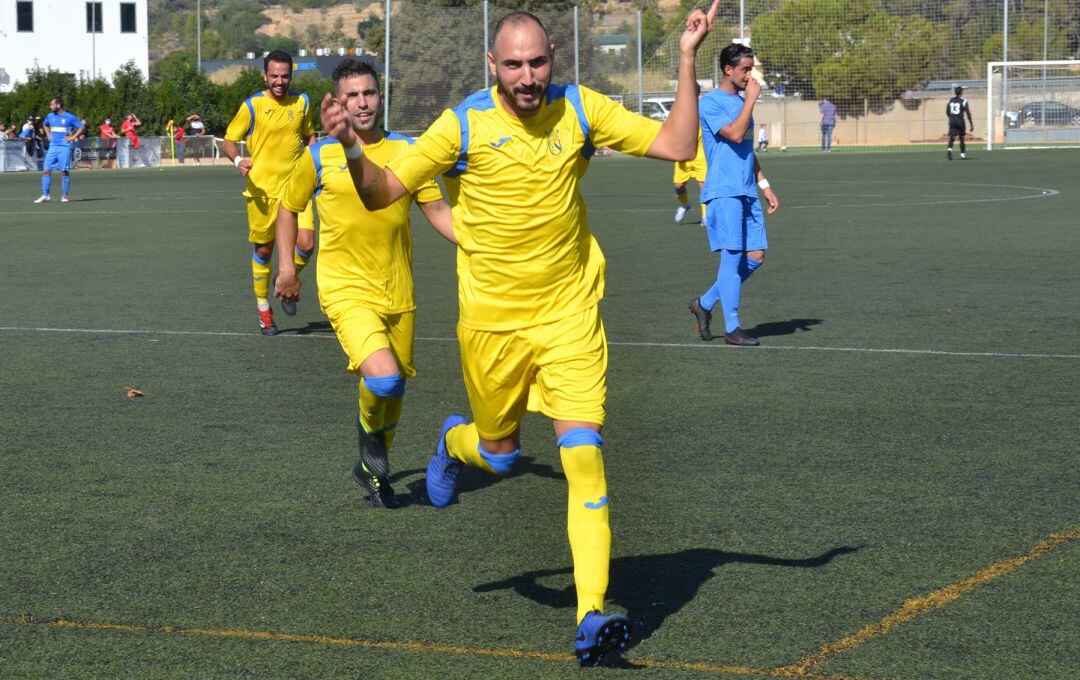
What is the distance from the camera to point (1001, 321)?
41.1ft

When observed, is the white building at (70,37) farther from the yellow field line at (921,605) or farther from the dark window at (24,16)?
the yellow field line at (921,605)

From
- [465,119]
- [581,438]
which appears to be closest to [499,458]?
[581,438]

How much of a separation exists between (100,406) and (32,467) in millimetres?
1688

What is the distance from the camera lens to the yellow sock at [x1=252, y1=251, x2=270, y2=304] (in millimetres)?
12594

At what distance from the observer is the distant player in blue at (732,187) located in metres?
11.2

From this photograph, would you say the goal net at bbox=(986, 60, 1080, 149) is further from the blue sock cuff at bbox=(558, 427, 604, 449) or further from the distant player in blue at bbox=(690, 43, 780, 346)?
the blue sock cuff at bbox=(558, 427, 604, 449)

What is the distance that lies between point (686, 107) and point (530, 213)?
0.66 m

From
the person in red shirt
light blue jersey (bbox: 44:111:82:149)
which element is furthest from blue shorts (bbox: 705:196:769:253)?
the person in red shirt

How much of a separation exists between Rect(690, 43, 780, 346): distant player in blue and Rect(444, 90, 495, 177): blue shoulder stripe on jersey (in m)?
5.84

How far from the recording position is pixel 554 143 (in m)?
5.36

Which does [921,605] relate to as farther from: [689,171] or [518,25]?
[689,171]

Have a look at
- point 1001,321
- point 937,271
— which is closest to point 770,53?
point 937,271

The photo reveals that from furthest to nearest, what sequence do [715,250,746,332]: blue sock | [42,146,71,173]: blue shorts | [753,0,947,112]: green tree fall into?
1. [753,0,947,112]: green tree
2. [42,146,71,173]: blue shorts
3. [715,250,746,332]: blue sock

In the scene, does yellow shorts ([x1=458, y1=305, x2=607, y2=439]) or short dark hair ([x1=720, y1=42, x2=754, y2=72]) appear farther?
short dark hair ([x1=720, y1=42, x2=754, y2=72])
